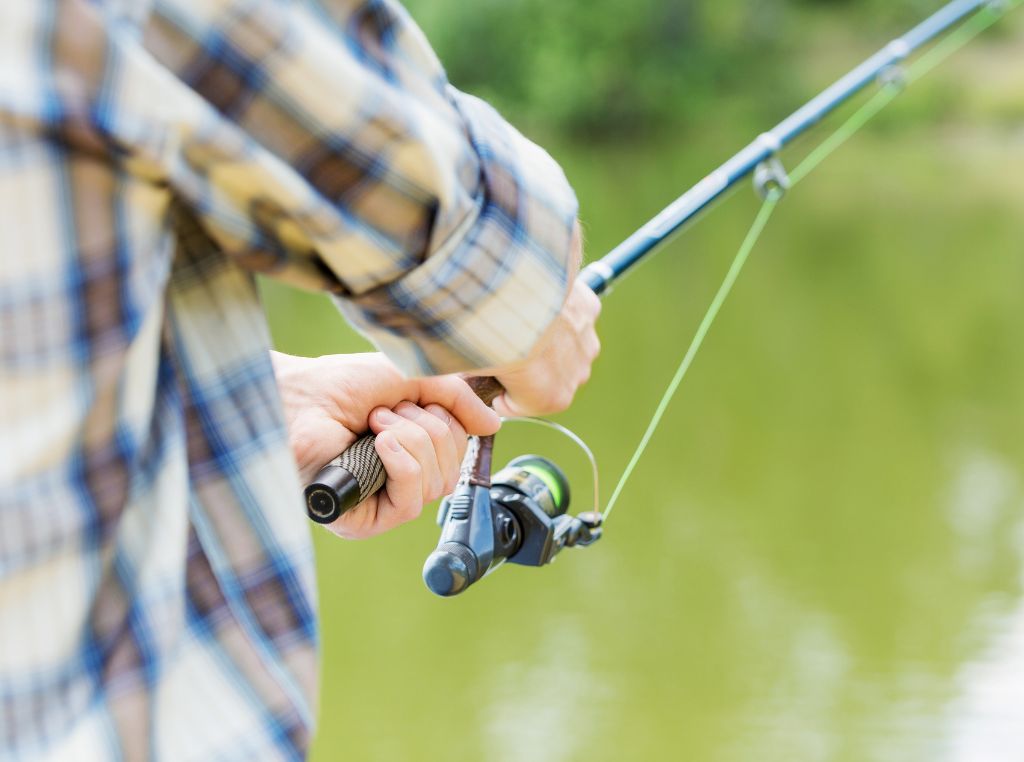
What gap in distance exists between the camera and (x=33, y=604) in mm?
565

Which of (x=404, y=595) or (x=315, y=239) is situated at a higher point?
(x=404, y=595)

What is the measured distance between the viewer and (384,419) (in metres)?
0.98

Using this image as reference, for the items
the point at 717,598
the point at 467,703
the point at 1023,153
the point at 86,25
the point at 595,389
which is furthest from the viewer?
the point at 1023,153

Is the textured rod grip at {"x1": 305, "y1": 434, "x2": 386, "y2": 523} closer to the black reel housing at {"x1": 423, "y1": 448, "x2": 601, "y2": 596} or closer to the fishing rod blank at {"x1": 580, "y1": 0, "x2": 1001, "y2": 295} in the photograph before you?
the black reel housing at {"x1": 423, "y1": 448, "x2": 601, "y2": 596}

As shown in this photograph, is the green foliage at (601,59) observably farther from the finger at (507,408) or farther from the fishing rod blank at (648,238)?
the finger at (507,408)

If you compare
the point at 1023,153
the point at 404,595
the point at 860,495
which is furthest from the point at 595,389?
the point at 1023,153

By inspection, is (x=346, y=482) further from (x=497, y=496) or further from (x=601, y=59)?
(x=601, y=59)

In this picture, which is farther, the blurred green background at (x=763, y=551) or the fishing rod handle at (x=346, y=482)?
the blurred green background at (x=763, y=551)

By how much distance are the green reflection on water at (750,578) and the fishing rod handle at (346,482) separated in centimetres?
264

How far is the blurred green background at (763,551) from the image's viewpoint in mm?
3633

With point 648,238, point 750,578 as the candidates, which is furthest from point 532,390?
point 750,578

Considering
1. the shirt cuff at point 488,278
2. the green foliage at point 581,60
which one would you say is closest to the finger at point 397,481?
the shirt cuff at point 488,278

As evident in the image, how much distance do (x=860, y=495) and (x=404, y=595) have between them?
165cm

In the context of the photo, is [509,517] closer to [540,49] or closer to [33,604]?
[33,604]
